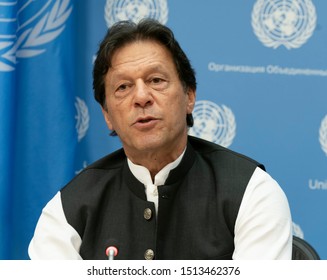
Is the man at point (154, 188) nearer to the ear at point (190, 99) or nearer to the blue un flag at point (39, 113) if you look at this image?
the ear at point (190, 99)

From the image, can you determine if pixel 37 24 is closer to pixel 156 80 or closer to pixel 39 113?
pixel 39 113

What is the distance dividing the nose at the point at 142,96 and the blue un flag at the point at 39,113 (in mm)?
987

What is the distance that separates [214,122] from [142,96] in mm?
1126

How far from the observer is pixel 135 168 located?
2.02 m

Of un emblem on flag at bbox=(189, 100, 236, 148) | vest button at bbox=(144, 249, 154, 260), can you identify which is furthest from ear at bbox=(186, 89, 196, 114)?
un emblem on flag at bbox=(189, 100, 236, 148)

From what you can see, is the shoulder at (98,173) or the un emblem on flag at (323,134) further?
the un emblem on flag at (323,134)

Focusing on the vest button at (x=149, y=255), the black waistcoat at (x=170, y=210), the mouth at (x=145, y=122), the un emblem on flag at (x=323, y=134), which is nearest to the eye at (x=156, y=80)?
the mouth at (x=145, y=122)

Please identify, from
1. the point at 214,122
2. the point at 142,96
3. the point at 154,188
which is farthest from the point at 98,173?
the point at 214,122

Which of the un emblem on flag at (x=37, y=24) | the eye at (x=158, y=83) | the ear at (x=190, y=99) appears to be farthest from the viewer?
the un emblem on flag at (x=37, y=24)

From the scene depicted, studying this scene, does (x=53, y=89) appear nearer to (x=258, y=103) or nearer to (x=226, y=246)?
(x=258, y=103)

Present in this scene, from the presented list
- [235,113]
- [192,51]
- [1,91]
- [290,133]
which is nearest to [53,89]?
[1,91]

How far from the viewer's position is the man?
72.8 inches

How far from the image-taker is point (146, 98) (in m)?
1.90

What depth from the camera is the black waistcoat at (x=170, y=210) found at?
186cm
